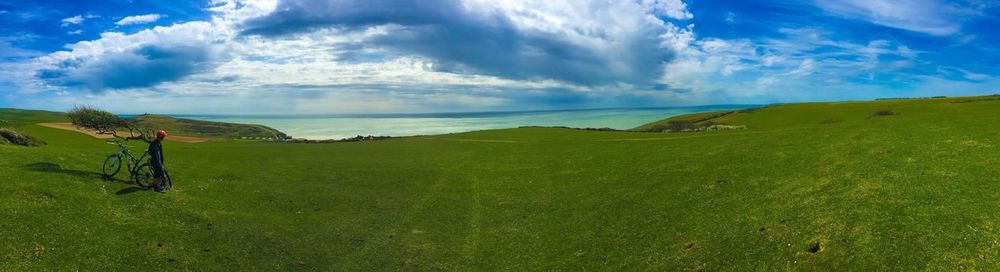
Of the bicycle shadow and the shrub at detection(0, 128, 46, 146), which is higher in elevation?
the shrub at detection(0, 128, 46, 146)

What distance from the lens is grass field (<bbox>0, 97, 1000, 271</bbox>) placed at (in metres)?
15.4

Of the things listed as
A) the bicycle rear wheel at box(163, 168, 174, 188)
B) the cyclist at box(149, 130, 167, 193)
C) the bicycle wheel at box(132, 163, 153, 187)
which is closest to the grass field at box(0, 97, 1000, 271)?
the bicycle rear wheel at box(163, 168, 174, 188)

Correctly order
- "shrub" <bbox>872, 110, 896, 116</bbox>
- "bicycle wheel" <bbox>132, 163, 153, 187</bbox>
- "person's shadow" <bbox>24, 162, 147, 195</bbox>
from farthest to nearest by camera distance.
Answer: "shrub" <bbox>872, 110, 896, 116</bbox>, "bicycle wheel" <bbox>132, 163, 153, 187</bbox>, "person's shadow" <bbox>24, 162, 147, 195</bbox>

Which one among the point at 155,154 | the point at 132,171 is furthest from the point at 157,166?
the point at 132,171

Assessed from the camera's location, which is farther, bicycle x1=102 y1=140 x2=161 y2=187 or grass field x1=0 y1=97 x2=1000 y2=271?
bicycle x1=102 y1=140 x2=161 y2=187

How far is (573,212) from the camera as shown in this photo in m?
24.8

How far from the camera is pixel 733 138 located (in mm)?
37562

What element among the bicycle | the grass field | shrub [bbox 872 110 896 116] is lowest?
the grass field

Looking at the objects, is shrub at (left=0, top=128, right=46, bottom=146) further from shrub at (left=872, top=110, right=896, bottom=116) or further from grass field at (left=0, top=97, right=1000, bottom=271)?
shrub at (left=872, top=110, right=896, bottom=116)

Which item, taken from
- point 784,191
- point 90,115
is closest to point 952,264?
point 784,191

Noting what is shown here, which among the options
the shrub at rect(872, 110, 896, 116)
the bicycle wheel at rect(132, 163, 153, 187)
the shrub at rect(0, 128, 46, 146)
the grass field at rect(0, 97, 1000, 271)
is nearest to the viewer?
the grass field at rect(0, 97, 1000, 271)

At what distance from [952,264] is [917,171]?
9.02 m

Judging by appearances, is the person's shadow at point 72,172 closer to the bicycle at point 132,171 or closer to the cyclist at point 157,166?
the bicycle at point 132,171

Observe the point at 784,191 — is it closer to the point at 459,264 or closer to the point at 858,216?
the point at 858,216
